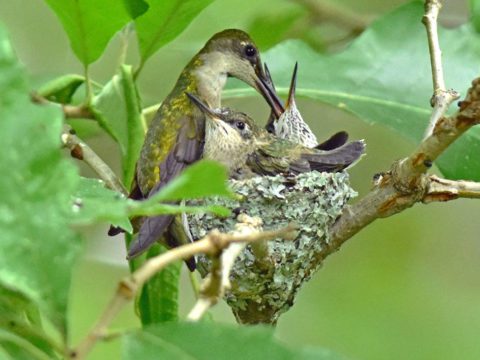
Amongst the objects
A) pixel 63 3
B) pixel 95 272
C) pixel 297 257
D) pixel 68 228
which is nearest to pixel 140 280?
pixel 68 228

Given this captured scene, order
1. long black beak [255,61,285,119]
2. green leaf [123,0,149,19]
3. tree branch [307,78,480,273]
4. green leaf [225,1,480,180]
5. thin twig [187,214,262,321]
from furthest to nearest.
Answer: long black beak [255,61,285,119] → green leaf [225,1,480,180] → green leaf [123,0,149,19] → tree branch [307,78,480,273] → thin twig [187,214,262,321]

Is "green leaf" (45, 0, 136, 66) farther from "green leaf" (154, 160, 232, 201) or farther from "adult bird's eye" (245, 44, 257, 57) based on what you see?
"adult bird's eye" (245, 44, 257, 57)

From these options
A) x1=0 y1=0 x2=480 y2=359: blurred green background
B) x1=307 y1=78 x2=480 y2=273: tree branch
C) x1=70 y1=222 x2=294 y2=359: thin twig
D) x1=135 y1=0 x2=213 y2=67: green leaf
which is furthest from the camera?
x1=0 y1=0 x2=480 y2=359: blurred green background

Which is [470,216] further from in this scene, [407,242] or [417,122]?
[417,122]

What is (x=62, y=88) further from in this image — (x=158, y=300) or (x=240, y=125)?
(x=240, y=125)

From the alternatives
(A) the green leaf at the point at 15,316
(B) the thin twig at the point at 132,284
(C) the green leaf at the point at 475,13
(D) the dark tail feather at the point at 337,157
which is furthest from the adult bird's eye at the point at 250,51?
(B) the thin twig at the point at 132,284

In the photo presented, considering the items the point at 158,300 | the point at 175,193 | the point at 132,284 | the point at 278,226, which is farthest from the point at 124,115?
the point at 132,284

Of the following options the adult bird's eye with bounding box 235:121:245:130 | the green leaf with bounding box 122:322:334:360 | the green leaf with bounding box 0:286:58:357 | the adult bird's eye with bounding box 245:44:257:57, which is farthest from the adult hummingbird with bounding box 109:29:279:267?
the green leaf with bounding box 122:322:334:360

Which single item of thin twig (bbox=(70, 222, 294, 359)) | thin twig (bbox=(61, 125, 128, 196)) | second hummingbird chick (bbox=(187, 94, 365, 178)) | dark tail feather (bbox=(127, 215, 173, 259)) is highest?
thin twig (bbox=(70, 222, 294, 359))

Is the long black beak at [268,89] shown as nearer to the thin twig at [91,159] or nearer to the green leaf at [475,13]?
the green leaf at [475,13]
